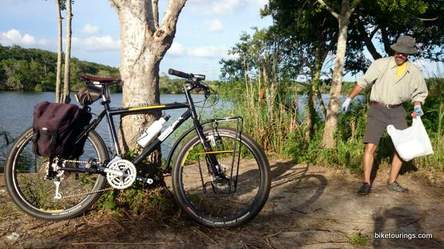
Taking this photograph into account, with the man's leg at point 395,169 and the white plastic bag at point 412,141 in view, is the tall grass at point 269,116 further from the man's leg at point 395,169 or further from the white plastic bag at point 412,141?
the white plastic bag at point 412,141

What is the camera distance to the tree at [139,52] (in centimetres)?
391

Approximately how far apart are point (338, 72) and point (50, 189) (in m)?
4.63

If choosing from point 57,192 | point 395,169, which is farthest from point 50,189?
point 395,169

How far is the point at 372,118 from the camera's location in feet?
16.7

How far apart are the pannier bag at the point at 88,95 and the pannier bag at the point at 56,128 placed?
86 millimetres

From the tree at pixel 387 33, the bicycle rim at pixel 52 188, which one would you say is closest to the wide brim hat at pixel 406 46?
the bicycle rim at pixel 52 188

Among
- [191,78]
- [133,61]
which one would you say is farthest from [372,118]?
[133,61]

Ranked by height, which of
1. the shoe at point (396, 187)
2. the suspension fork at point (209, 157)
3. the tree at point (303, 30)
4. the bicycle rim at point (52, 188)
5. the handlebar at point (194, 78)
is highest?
the tree at point (303, 30)

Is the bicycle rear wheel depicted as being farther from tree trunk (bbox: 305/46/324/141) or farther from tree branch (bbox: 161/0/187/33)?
tree trunk (bbox: 305/46/324/141)

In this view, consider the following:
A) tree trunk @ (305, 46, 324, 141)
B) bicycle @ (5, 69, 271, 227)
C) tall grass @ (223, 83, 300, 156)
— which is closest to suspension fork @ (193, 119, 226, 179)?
bicycle @ (5, 69, 271, 227)

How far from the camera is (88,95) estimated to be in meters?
3.67

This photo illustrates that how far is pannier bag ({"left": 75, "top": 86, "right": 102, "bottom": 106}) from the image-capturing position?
367 centimetres

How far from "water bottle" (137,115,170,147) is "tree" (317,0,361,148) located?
3.83 m

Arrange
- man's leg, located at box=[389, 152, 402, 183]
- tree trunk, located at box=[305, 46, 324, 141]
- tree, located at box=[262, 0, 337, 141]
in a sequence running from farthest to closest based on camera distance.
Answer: tree, located at box=[262, 0, 337, 141] < tree trunk, located at box=[305, 46, 324, 141] < man's leg, located at box=[389, 152, 402, 183]
